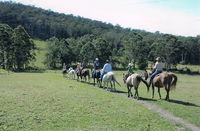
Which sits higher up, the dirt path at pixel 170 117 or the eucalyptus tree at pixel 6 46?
the eucalyptus tree at pixel 6 46

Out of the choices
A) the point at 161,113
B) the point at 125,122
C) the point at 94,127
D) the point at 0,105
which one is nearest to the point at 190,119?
the point at 161,113

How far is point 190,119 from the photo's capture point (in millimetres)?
11180

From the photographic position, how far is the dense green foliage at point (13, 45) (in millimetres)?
53281

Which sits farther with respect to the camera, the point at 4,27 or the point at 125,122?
the point at 4,27

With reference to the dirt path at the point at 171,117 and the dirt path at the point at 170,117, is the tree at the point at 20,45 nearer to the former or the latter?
the dirt path at the point at 170,117

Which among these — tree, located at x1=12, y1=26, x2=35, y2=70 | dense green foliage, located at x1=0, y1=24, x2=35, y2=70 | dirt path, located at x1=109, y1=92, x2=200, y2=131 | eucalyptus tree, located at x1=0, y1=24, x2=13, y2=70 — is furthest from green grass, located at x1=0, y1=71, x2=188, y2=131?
tree, located at x1=12, y1=26, x2=35, y2=70

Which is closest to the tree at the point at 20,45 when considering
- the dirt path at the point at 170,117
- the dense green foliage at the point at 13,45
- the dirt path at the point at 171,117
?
the dense green foliage at the point at 13,45

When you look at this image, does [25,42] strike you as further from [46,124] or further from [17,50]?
[46,124]

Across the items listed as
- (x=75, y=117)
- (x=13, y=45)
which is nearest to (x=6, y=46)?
(x=13, y=45)

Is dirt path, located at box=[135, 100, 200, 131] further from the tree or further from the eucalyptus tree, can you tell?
the tree

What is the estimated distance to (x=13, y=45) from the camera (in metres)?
54.8

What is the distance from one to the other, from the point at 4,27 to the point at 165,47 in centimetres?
5412

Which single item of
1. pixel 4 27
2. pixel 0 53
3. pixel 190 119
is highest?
pixel 4 27

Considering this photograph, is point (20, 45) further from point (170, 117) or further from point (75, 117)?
point (170, 117)
